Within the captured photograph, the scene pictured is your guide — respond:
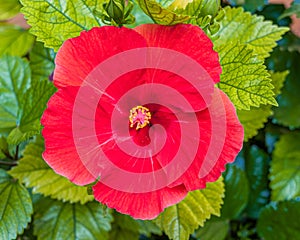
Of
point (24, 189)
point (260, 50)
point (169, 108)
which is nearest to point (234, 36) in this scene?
point (260, 50)

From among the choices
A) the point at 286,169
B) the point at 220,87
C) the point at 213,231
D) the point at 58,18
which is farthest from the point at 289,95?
the point at 58,18

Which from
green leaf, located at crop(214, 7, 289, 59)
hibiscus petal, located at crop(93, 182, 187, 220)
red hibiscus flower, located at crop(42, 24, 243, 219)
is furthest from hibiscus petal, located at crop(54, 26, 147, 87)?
green leaf, located at crop(214, 7, 289, 59)

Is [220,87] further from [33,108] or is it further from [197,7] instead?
[33,108]

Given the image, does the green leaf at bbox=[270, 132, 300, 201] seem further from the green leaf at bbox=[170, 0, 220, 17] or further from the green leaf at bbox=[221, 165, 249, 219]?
the green leaf at bbox=[170, 0, 220, 17]

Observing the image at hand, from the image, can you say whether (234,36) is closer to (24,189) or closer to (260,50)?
(260,50)

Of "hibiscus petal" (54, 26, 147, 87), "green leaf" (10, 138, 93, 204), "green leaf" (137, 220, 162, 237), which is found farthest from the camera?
"green leaf" (137, 220, 162, 237)
